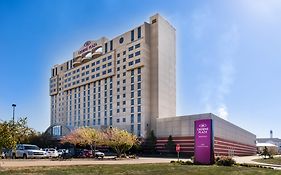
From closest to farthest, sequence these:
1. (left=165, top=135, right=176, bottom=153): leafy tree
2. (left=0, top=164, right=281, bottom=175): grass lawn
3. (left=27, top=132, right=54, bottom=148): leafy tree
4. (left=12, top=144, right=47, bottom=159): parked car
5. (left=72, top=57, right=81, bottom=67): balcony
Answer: (left=0, top=164, right=281, bottom=175): grass lawn → (left=12, top=144, right=47, bottom=159): parked car → (left=165, top=135, right=176, bottom=153): leafy tree → (left=27, top=132, right=54, bottom=148): leafy tree → (left=72, top=57, right=81, bottom=67): balcony

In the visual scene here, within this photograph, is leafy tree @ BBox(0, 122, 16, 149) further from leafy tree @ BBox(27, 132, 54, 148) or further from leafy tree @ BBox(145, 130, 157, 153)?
leafy tree @ BBox(27, 132, 54, 148)

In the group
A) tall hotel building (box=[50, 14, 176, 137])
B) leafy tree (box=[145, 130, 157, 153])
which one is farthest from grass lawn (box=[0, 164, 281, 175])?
tall hotel building (box=[50, 14, 176, 137])

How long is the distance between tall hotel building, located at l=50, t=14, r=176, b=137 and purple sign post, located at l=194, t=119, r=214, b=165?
6329 cm

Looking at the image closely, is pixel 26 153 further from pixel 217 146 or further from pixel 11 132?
pixel 217 146

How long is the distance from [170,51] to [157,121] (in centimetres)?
2535

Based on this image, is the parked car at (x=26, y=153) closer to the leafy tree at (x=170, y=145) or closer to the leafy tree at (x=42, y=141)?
the leafy tree at (x=170, y=145)

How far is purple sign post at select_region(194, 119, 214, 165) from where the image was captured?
35312 millimetres

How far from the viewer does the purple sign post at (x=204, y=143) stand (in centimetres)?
3531

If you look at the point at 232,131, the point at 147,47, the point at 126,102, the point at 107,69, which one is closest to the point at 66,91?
the point at 107,69

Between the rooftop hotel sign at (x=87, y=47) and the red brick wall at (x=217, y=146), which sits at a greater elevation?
the rooftop hotel sign at (x=87, y=47)

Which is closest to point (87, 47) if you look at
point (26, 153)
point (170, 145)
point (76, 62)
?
point (76, 62)

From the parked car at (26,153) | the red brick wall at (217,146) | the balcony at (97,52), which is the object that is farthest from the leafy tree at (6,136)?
the balcony at (97,52)

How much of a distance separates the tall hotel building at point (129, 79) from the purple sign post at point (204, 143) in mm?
63292

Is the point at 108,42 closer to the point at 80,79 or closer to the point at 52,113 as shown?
the point at 80,79
